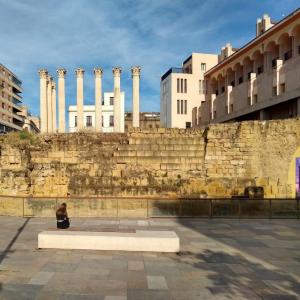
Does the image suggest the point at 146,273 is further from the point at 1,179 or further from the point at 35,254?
the point at 1,179

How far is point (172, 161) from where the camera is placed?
19.5 meters

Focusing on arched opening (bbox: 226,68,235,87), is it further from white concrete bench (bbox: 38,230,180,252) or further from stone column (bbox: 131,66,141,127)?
white concrete bench (bbox: 38,230,180,252)

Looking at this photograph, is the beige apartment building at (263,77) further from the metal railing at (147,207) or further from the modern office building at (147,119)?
the modern office building at (147,119)

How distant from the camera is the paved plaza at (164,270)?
21.6 ft

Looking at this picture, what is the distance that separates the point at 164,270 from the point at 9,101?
6888 centimetres

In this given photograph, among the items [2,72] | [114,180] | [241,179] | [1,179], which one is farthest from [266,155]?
[2,72]

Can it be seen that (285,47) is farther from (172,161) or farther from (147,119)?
(147,119)

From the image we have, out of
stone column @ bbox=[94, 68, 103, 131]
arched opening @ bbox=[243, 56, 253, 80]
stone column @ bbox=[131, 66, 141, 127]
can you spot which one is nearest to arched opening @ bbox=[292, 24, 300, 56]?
arched opening @ bbox=[243, 56, 253, 80]

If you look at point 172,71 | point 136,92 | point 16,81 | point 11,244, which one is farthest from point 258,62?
point 16,81

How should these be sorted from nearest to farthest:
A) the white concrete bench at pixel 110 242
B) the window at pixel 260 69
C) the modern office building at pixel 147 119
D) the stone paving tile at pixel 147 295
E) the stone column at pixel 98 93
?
the stone paving tile at pixel 147 295 < the white concrete bench at pixel 110 242 < the window at pixel 260 69 < the stone column at pixel 98 93 < the modern office building at pixel 147 119

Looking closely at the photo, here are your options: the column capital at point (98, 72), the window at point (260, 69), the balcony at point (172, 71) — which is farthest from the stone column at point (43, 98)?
the window at point (260, 69)

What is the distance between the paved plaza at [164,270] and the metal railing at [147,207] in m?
3.11

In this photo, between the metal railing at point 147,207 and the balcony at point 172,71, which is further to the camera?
the balcony at point 172,71

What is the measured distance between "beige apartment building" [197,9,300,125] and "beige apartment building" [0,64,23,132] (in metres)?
38.4
